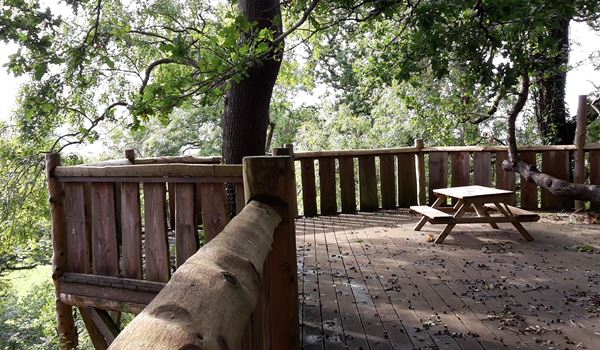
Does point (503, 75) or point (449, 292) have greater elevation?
point (503, 75)

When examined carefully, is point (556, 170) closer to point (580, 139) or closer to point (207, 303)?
point (580, 139)

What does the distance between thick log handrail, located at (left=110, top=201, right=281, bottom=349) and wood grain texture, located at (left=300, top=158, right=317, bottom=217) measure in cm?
652

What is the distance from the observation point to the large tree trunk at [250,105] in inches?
188

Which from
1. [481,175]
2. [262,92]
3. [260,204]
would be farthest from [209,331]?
[481,175]

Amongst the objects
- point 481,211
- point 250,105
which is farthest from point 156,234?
point 481,211

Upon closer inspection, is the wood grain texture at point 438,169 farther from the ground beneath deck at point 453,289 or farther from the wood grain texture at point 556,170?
the ground beneath deck at point 453,289

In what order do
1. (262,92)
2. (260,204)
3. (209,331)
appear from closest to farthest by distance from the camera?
(209,331), (260,204), (262,92)

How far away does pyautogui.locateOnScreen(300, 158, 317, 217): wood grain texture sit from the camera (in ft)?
25.4

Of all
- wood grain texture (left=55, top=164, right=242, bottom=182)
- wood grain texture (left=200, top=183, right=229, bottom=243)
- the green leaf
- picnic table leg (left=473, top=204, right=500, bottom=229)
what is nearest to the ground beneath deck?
picnic table leg (left=473, top=204, right=500, bottom=229)

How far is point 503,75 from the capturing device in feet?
11.9

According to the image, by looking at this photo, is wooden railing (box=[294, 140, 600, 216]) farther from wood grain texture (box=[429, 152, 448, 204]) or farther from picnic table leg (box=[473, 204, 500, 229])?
picnic table leg (box=[473, 204, 500, 229])

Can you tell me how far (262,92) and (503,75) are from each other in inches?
88.9

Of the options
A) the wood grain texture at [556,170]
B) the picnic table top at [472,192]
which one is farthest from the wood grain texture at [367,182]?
the wood grain texture at [556,170]

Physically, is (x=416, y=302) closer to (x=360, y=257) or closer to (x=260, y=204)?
(x=360, y=257)
